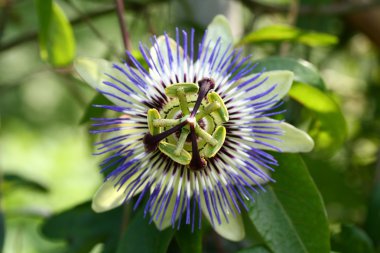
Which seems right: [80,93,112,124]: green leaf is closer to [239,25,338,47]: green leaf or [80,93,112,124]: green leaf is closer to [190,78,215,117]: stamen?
[190,78,215,117]: stamen

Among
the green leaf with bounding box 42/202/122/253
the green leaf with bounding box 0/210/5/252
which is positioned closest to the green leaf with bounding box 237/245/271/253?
the green leaf with bounding box 42/202/122/253

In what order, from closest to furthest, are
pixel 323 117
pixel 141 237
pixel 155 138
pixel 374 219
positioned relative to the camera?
pixel 155 138, pixel 141 237, pixel 323 117, pixel 374 219

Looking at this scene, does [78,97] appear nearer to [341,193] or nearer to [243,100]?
[341,193]

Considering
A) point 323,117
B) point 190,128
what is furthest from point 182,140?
point 323,117

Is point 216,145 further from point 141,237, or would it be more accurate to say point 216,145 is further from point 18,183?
point 18,183

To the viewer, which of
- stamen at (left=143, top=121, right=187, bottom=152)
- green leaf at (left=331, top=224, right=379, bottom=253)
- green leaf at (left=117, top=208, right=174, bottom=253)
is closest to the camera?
stamen at (left=143, top=121, right=187, bottom=152)
